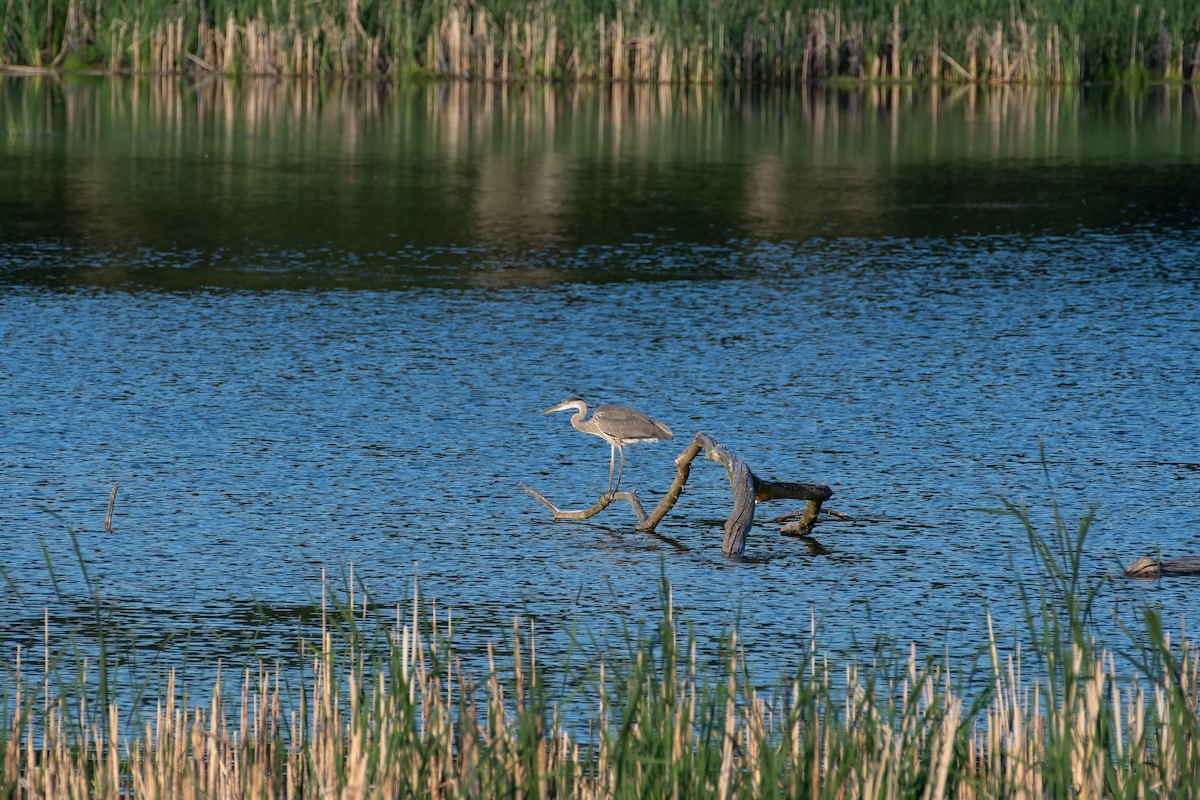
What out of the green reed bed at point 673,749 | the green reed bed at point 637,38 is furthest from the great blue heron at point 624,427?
the green reed bed at point 637,38

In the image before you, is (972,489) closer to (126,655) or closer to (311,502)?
(311,502)

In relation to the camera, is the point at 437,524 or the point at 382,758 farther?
the point at 437,524

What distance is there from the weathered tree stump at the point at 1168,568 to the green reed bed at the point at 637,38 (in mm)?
23589

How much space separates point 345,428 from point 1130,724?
6123 mm

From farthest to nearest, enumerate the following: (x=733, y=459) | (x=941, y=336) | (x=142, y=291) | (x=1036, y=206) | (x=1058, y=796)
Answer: (x=1036, y=206)
(x=142, y=291)
(x=941, y=336)
(x=733, y=459)
(x=1058, y=796)

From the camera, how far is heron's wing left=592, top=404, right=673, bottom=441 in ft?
29.5

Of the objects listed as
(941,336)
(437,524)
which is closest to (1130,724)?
(437,524)

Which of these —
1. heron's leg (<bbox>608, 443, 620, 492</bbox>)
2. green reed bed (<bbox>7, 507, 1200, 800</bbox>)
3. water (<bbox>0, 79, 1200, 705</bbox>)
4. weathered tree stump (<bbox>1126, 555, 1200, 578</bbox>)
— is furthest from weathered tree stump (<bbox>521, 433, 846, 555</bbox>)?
green reed bed (<bbox>7, 507, 1200, 800</bbox>)

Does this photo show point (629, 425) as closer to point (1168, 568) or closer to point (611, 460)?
point (611, 460)

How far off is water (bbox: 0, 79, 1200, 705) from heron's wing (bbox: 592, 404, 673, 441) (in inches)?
15.8

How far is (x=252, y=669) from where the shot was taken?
685 centimetres

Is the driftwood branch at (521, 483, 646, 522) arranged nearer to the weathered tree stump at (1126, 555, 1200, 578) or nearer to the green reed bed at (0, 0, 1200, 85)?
the weathered tree stump at (1126, 555, 1200, 578)

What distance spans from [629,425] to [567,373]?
10.2 ft

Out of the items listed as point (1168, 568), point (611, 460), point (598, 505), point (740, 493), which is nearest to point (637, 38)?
point (611, 460)
